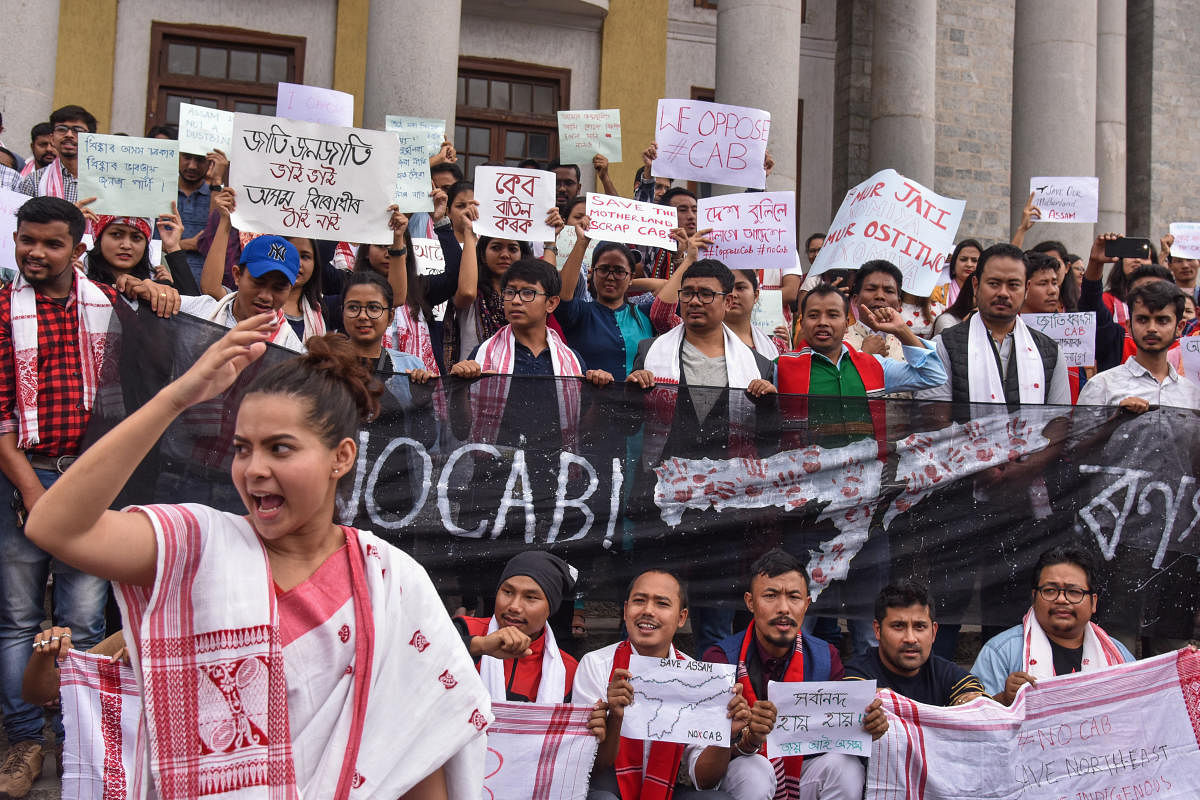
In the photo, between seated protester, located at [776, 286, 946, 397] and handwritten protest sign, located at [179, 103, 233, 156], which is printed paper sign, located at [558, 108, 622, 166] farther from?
seated protester, located at [776, 286, 946, 397]

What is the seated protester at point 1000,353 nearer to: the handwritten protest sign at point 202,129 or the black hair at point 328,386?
the black hair at point 328,386

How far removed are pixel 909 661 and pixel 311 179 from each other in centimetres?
376

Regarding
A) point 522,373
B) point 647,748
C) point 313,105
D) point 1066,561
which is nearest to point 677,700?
point 647,748

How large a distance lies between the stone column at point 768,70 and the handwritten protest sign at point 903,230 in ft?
9.52

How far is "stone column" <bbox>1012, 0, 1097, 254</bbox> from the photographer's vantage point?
528 inches

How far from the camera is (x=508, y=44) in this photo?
47.8ft

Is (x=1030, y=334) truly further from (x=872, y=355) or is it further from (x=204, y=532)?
(x=204, y=532)

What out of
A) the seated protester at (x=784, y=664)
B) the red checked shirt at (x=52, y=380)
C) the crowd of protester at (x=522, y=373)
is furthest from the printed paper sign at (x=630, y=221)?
the red checked shirt at (x=52, y=380)

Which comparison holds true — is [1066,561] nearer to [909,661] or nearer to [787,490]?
[909,661]

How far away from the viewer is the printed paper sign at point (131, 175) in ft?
21.2

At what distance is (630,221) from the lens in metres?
7.20

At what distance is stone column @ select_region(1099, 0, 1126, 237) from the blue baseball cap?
14.5 meters

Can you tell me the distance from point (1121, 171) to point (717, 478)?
45.9 ft

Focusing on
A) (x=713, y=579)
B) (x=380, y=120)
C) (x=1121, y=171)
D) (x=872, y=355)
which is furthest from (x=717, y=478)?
(x=1121, y=171)
